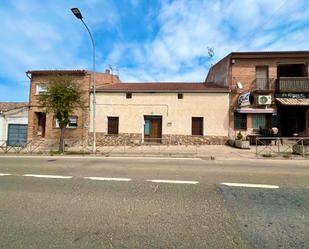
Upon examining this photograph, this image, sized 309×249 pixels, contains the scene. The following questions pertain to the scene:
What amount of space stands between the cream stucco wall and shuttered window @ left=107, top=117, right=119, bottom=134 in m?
0.34

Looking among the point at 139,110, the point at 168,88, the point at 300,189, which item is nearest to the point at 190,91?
the point at 168,88

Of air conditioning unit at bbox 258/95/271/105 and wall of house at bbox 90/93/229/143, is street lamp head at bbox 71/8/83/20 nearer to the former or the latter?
wall of house at bbox 90/93/229/143

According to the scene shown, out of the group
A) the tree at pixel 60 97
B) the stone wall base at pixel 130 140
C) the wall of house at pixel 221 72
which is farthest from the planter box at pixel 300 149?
the tree at pixel 60 97

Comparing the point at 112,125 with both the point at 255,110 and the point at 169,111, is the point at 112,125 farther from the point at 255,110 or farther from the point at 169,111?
the point at 255,110

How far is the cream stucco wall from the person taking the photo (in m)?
20.0

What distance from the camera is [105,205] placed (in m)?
4.74

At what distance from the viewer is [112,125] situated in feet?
69.5

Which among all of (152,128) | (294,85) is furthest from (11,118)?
(294,85)

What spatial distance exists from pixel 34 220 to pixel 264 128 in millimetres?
19037

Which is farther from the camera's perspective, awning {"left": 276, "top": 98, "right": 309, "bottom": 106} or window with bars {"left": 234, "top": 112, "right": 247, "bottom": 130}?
window with bars {"left": 234, "top": 112, "right": 247, "bottom": 130}

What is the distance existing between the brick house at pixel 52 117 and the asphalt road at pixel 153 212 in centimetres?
1392

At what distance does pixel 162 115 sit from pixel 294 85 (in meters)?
11.0

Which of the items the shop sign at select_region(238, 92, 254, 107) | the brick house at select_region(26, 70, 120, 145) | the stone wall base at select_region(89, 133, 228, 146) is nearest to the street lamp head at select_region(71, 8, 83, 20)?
the brick house at select_region(26, 70, 120, 145)

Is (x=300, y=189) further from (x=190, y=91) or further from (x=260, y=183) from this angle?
(x=190, y=91)
